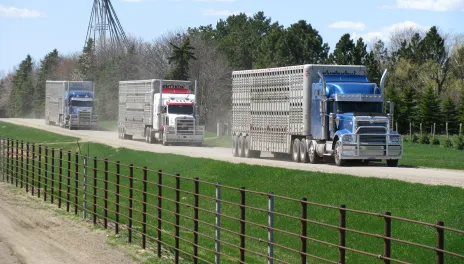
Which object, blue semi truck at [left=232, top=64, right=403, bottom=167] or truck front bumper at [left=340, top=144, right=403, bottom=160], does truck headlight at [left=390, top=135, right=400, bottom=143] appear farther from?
truck front bumper at [left=340, top=144, right=403, bottom=160]

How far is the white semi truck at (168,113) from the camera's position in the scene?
193ft

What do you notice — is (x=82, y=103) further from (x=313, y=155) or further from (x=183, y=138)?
(x=313, y=155)

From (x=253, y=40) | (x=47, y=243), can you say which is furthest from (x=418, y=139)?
(x=253, y=40)

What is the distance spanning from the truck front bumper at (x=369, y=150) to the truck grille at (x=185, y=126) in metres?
23.8

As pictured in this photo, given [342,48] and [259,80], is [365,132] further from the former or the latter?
[342,48]

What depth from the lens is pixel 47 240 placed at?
768 inches

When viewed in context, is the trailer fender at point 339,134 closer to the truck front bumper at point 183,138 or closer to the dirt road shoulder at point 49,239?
the dirt road shoulder at point 49,239

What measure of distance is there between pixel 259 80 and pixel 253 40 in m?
84.8

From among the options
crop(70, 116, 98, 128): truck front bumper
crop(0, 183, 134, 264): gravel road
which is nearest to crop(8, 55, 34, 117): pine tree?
crop(70, 116, 98, 128): truck front bumper

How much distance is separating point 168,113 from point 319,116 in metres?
22.0

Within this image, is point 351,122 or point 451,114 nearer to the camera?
point 351,122

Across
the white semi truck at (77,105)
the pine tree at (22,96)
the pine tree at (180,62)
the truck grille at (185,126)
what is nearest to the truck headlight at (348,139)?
the truck grille at (185,126)

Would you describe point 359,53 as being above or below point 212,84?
above

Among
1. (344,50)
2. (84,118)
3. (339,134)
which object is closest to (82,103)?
(84,118)
